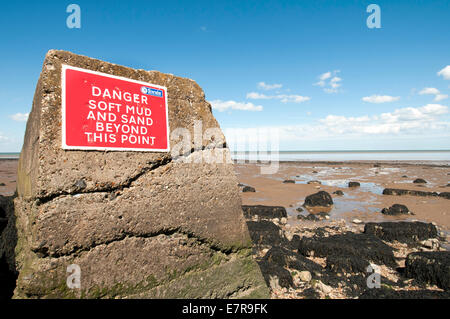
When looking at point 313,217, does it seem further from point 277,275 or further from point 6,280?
point 6,280

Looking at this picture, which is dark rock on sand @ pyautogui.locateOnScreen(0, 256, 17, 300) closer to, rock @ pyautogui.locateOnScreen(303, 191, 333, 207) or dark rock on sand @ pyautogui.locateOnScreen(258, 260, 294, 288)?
dark rock on sand @ pyautogui.locateOnScreen(258, 260, 294, 288)

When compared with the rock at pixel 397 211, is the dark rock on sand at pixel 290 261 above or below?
above

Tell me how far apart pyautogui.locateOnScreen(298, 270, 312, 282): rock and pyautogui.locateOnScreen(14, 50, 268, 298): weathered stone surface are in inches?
37.5

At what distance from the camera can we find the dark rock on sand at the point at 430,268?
12.8 ft

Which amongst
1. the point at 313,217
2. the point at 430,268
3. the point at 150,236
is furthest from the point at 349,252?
the point at 150,236

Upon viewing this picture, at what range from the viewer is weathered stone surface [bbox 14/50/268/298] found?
2.26 metres

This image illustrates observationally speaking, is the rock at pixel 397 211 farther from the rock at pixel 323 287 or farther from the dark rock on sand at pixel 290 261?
the rock at pixel 323 287

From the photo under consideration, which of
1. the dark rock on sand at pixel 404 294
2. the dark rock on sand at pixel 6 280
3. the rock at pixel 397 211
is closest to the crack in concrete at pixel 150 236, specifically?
the dark rock on sand at pixel 6 280

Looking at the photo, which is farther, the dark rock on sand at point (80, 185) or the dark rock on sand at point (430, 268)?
the dark rock on sand at point (430, 268)

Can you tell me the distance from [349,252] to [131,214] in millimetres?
4101

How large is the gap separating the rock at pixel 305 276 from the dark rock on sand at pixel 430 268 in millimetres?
1632

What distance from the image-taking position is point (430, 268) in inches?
161

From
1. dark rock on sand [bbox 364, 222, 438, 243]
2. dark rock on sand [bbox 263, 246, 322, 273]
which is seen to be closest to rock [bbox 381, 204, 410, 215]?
dark rock on sand [bbox 364, 222, 438, 243]

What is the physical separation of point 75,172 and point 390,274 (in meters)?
5.01
